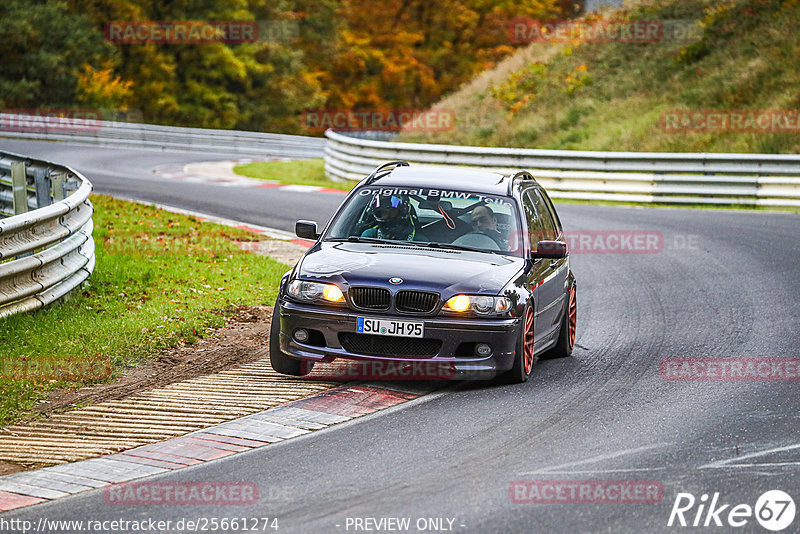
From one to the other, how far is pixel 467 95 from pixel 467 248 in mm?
32441

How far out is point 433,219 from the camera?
378 inches

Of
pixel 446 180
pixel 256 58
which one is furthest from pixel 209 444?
pixel 256 58

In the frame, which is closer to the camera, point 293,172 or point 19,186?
point 19,186

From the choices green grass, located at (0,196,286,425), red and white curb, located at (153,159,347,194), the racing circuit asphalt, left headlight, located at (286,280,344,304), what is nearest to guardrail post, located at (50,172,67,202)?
green grass, located at (0,196,286,425)

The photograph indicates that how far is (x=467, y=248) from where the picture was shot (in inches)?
369

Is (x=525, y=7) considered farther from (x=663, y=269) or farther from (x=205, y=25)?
(x=663, y=269)

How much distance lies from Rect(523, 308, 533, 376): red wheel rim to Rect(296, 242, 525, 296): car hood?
342 millimetres

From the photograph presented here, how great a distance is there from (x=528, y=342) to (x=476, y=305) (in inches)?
28.2

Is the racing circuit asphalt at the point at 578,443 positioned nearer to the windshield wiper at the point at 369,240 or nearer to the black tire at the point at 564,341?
the black tire at the point at 564,341

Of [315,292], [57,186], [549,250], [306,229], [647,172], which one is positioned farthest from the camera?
[647,172]

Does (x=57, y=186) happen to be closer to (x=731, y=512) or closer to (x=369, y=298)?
(x=369, y=298)

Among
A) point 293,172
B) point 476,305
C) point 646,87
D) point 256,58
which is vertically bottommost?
point 293,172

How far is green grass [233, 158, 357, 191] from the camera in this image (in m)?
28.5

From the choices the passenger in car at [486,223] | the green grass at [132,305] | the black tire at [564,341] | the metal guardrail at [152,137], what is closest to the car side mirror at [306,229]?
the passenger in car at [486,223]
